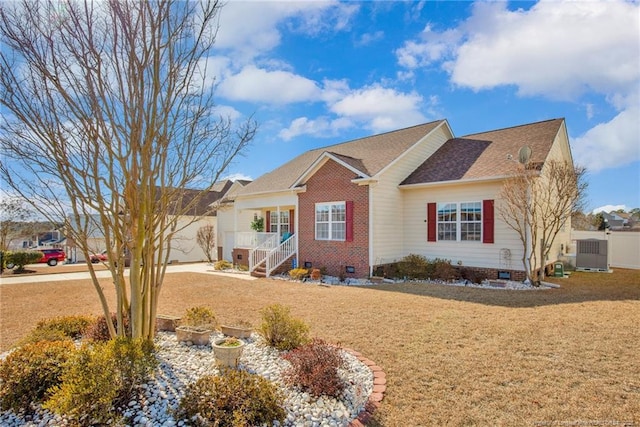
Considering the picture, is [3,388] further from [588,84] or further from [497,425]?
[588,84]

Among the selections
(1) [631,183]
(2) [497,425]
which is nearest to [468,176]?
(1) [631,183]

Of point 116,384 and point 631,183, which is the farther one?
point 631,183

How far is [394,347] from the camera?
562 centimetres

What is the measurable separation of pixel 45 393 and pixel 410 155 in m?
14.6

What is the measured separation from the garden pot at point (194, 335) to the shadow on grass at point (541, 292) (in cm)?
688

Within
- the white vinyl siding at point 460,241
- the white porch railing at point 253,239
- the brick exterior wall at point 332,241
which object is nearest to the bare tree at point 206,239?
the white porch railing at point 253,239

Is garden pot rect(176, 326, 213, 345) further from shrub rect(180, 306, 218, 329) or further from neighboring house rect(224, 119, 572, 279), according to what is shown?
neighboring house rect(224, 119, 572, 279)

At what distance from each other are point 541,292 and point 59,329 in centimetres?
1210

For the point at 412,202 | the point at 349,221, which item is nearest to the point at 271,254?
the point at 349,221

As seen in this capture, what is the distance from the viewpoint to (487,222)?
1286 centimetres

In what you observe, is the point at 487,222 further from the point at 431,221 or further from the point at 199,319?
the point at 199,319

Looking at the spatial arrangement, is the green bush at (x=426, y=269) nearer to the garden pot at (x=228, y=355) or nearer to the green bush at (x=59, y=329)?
the garden pot at (x=228, y=355)

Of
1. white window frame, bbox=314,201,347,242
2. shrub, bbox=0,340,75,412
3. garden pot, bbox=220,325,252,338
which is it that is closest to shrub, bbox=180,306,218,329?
garden pot, bbox=220,325,252,338

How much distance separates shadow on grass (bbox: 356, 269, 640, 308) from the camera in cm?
922
